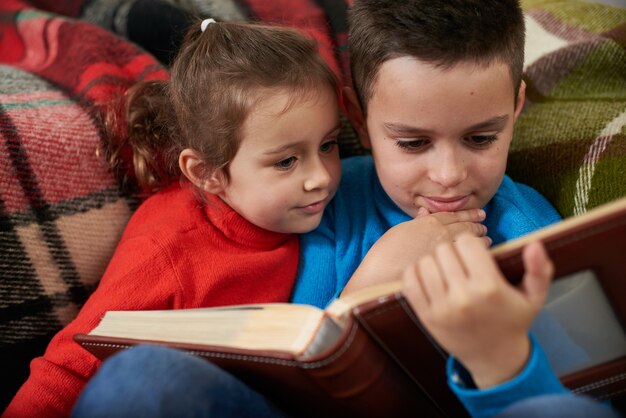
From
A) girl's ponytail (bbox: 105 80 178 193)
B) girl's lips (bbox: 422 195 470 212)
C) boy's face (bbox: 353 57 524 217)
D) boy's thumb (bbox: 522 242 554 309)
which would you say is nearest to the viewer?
boy's thumb (bbox: 522 242 554 309)

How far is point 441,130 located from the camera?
0.92m

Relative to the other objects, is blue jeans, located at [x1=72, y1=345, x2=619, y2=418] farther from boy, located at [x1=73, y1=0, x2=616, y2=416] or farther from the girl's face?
the girl's face

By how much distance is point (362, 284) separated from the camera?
0.95 m

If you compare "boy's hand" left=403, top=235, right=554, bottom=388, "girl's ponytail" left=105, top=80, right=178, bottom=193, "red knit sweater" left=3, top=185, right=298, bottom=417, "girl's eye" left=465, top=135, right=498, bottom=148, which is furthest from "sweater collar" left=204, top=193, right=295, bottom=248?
"boy's hand" left=403, top=235, right=554, bottom=388

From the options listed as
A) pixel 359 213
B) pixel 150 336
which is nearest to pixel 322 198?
pixel 359 213

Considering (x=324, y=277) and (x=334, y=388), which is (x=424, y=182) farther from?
(x=334, y=388)

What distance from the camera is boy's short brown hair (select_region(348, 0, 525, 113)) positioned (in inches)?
35.4

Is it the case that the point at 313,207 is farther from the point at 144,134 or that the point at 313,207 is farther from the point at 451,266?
the point at 451,266

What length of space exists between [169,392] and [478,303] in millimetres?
316

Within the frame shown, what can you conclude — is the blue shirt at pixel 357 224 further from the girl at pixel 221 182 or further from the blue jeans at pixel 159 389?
the blue jeans at pixel 159 389

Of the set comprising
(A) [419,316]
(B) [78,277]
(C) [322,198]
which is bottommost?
(B) [78,277]

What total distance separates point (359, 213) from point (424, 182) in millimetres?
188

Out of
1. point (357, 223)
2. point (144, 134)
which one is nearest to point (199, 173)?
point (144, 134)

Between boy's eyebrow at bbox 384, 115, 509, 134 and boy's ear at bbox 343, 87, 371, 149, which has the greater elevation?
boy's eyebrow at bbox 384, 115, 509, 134
